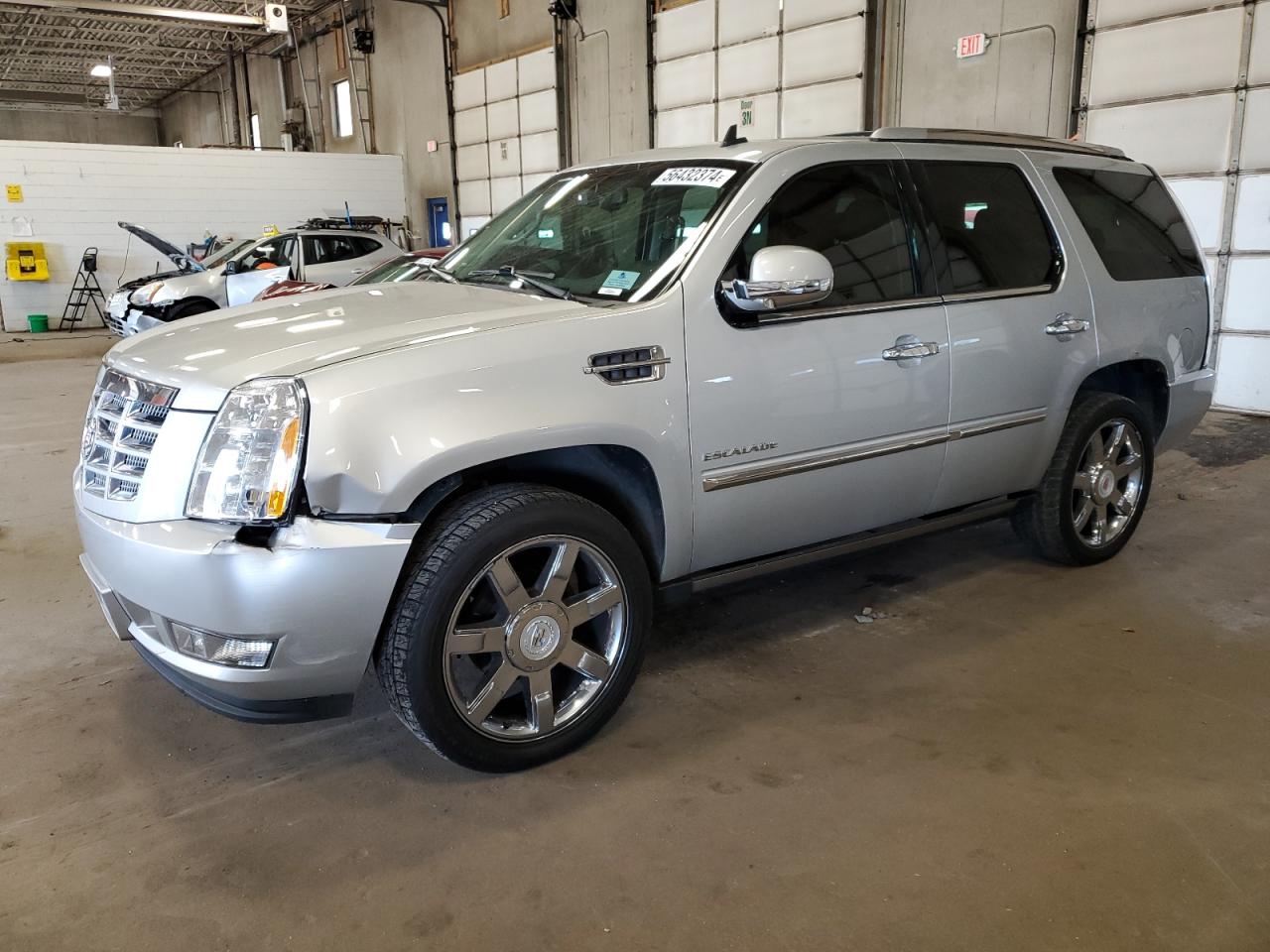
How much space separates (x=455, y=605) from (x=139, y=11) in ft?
61.3

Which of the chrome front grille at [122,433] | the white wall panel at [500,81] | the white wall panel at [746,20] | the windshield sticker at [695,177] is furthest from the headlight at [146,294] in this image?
the windshield sticker at [695,177]

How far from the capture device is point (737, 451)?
9.25 feet

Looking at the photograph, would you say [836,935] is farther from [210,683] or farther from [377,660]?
[210,683]

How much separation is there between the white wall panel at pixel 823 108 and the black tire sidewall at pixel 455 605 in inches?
356

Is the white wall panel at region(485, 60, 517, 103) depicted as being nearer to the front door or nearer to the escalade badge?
the front door

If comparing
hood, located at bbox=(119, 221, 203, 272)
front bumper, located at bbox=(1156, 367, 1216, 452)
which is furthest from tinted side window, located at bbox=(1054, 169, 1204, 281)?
hood, located at bbox=(119, 221, 203, 272)

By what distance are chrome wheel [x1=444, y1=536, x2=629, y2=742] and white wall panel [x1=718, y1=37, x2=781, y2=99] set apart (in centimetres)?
1056

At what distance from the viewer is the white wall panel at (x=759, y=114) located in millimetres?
11836

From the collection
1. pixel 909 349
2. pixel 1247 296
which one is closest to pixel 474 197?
pixel 1247 296

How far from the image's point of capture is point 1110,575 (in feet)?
13.4

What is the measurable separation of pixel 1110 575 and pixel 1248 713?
3.98ft

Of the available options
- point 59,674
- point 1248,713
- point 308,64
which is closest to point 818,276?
point 1248,713

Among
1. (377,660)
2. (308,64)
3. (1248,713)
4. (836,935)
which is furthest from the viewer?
(308,64)

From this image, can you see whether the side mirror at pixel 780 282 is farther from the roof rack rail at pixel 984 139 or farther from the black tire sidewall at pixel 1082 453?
the black tire sidewall at pixel 1082 453
